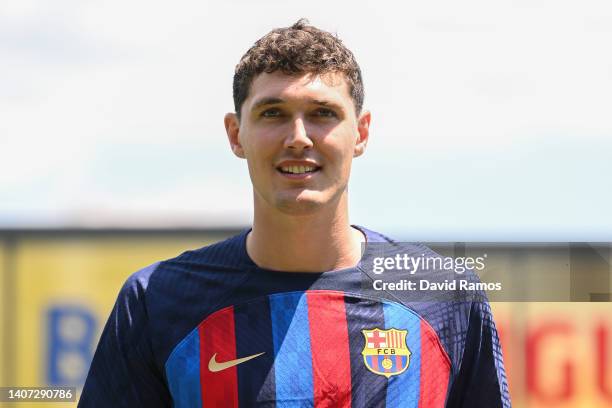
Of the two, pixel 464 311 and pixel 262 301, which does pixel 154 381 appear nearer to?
pixel 262 301

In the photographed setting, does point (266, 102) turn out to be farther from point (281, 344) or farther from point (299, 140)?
point (281, 344)

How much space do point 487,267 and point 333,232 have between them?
3.17 metres

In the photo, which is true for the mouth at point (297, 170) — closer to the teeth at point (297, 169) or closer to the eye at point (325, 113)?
the teeth at point (297, 169)

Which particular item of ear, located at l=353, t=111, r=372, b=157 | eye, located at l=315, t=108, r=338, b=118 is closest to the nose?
eye, located at l=315, t=108, r=338, b=118

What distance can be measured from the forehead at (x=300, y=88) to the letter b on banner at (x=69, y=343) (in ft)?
14.4

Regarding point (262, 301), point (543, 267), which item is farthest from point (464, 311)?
point (543, 267)

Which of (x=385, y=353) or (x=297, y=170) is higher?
(x=297, y=170)

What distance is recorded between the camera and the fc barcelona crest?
3.15m

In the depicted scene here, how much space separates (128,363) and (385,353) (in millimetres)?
998

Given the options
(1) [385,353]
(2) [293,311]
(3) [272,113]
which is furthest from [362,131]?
(1) [385,353]

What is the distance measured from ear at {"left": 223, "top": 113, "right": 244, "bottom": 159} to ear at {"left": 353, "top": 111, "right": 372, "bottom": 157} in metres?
0.48

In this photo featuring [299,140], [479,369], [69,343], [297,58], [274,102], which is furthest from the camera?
[69,343]

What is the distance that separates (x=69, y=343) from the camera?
706 cm

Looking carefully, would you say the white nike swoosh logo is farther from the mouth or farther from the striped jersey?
the mouth
